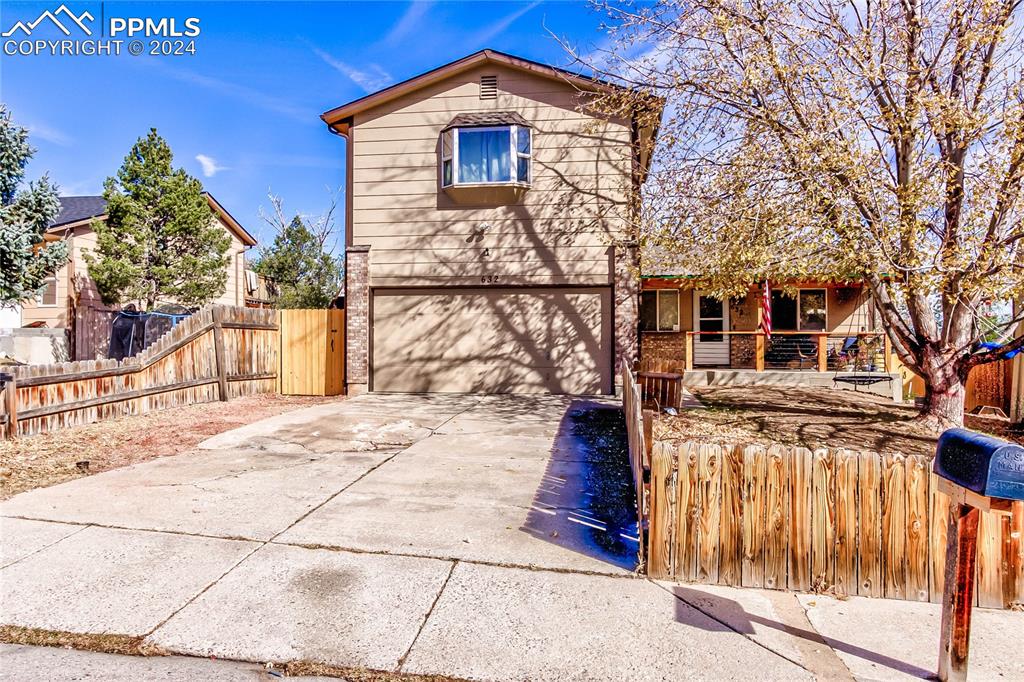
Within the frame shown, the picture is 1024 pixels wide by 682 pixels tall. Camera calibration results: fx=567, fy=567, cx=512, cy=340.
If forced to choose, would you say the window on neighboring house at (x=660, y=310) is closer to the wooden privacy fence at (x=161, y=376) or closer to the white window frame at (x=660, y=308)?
the white window frame at (x=660, y=308)

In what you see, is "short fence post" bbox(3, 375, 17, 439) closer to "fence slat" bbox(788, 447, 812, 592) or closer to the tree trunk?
"fence slat" bbox(788, 447, 812, 592)

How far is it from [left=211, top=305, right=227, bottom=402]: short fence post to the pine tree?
7.14 m

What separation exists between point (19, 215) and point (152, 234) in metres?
5.52

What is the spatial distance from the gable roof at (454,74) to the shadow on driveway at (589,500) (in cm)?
855

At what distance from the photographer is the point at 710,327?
19891 millimetres

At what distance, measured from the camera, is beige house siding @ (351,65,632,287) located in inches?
525

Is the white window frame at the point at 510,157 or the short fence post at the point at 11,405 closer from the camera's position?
the short fence post at the point at 11,405

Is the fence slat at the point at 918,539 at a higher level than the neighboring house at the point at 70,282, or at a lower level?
lower

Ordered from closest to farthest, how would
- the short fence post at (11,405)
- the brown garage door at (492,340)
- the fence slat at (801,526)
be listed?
the fence slat at (801,526), the short fence post at (11,405), the brown garage door at (492,340)

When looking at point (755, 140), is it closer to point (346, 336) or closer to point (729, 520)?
point (729, 520)

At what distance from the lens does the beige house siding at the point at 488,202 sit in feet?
43.7

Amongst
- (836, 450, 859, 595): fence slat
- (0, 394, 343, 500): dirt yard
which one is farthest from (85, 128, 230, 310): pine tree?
(836, 450, 859, 595): fence slat

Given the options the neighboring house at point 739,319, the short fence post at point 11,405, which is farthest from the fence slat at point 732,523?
the neighboring house at point 739,319

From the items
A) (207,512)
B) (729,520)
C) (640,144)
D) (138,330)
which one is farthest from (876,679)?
(138,330)
